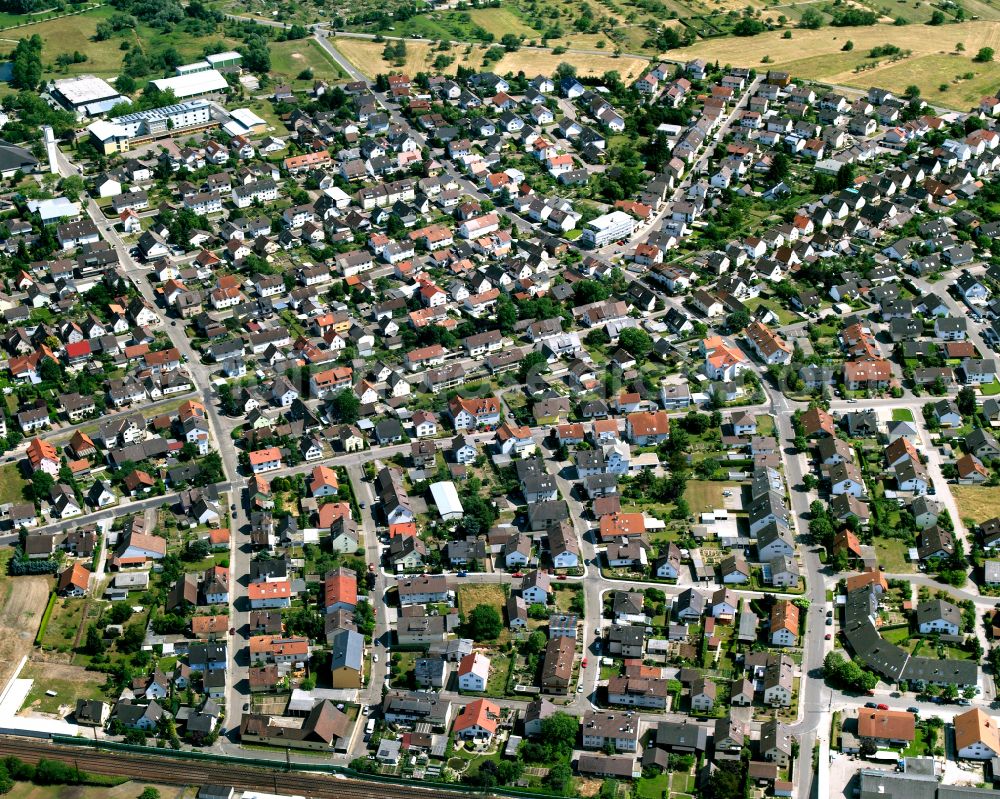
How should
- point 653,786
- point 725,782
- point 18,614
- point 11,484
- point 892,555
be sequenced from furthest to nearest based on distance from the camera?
point 11,484 < point 892,555 < point 18,614 < point 653,786 < point 725,782

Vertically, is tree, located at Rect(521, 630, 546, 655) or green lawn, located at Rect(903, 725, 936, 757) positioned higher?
tree, located at Rect(521, 630, 546, 655)

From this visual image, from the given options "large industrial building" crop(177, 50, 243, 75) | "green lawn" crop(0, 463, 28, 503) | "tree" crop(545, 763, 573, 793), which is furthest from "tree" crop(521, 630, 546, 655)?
"large industrial building" crop(177, 50, 243, 75)

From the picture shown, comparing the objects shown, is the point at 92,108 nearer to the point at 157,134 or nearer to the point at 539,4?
the point at 157,134

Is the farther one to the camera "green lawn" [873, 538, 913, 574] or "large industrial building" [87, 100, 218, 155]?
"large industrial building" [87, 100, 218, 155]

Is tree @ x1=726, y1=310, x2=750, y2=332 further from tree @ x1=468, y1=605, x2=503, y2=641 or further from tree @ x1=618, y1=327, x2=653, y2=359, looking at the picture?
tree @ x1=468, y1=605, x2=503, y2=641

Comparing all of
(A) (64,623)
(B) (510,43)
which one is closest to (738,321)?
(A) (64,623)

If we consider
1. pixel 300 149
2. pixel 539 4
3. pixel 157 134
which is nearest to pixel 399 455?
pixel 300 149

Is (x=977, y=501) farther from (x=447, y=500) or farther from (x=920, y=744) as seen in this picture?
(x=447, y=500)
